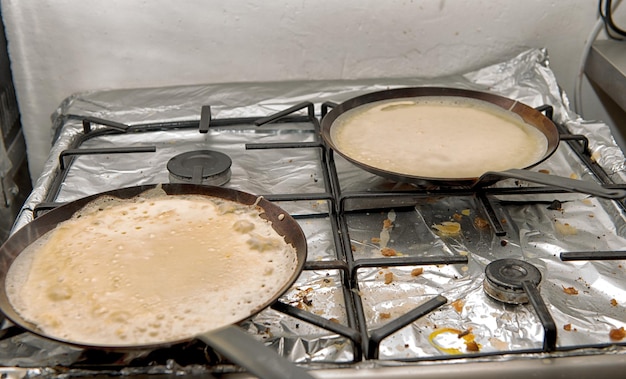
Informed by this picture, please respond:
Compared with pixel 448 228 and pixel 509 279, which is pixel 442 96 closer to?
pixel 448 228

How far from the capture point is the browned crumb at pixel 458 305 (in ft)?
2.69

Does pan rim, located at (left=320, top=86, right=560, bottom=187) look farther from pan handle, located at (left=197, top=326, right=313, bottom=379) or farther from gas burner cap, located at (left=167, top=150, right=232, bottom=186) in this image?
pan handle, located at (left=197, top=326, right=313, bottom=379)

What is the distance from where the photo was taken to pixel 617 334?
2.53 ft

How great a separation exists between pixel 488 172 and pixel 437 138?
0.71 ft

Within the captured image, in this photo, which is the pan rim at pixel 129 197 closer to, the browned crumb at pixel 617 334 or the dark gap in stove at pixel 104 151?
the dark gap in stove at pixel 104 151

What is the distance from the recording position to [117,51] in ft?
4.52

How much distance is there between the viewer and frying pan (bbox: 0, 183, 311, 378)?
62 centimetres

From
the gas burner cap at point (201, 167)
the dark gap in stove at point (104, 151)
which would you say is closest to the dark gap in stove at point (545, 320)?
the gas burner cap at point (201, 167)

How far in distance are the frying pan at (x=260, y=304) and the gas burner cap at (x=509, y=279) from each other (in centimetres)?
25

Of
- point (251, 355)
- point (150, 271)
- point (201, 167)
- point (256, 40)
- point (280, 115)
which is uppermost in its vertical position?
point (256, 40)

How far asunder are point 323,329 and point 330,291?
101 millimetres

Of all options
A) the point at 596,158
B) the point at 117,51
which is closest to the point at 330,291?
the point at 596,158

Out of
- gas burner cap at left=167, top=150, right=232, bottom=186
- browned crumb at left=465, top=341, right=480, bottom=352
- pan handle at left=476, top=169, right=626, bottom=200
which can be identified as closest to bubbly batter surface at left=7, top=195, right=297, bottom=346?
gas burner cap at left=167, top=150, right=232, bottom=186

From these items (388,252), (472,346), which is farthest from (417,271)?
(472,346)
